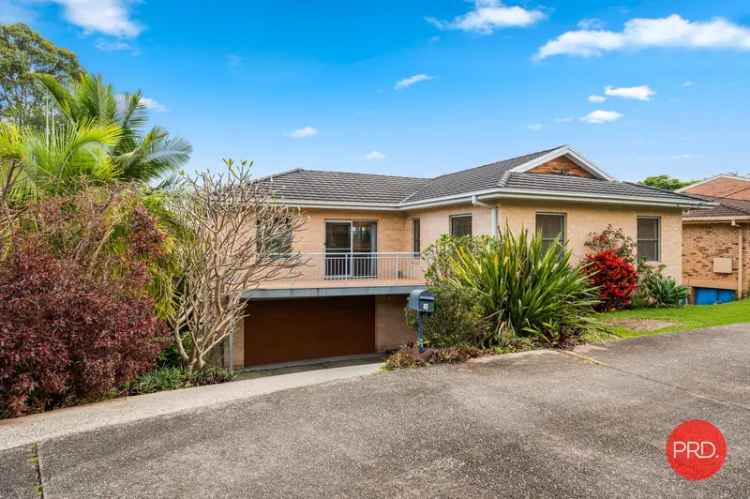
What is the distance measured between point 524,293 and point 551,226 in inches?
226

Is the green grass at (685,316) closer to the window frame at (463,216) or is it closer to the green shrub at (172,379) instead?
the window frame at (463,216)

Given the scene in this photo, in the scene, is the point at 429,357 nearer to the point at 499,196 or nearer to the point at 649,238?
the point at 499,196

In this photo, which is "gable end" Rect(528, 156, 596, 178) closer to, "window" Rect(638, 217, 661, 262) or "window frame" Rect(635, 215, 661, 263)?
"window frame" Rect(635, 215, 661, 263)

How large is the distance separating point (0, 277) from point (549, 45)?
17.1 meters

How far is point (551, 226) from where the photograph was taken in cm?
1353

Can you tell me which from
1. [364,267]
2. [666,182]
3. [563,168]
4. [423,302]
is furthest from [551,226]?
[666,182]

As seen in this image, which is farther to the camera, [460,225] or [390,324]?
[390,324]

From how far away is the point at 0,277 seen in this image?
17.5 feet

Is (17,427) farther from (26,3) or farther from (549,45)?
(26,3)

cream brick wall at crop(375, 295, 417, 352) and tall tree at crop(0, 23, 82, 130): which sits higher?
tall tree at crop(0, 23, 82, 130)

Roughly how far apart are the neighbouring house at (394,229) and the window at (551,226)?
32 mm

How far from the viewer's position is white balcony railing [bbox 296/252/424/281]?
1441 centimetres

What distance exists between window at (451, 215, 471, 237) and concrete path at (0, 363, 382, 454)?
829 centimetres

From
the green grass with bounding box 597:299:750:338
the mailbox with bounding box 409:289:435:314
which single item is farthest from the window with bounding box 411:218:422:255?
the mailbox with bounding box 409:289:435:314
